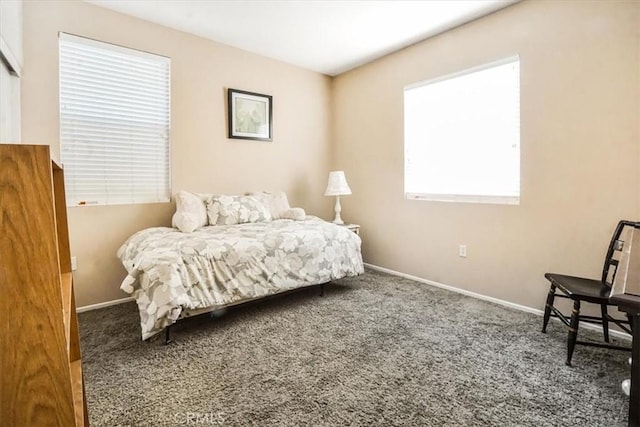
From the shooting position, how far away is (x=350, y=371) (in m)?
1.86

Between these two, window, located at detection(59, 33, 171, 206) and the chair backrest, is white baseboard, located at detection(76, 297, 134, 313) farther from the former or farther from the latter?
the chair backrest

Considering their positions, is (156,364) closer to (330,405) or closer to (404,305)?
(330,405)

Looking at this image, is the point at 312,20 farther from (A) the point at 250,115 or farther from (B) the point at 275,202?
(B) the point at 275,202

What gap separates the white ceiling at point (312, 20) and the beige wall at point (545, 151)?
0.27 metres

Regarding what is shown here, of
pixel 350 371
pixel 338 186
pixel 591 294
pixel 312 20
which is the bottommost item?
pixel 350 371

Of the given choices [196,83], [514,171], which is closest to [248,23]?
[196,83]

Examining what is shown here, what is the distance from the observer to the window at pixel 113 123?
109 inches

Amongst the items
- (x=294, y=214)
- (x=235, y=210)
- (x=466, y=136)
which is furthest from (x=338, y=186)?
(x=466, y=136)

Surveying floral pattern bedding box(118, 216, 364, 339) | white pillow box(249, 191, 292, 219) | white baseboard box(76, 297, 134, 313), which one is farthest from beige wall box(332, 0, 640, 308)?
white baseboard box(76, 297, 134, 313)

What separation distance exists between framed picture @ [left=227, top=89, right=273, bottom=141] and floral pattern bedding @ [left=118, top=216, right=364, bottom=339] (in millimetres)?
1175

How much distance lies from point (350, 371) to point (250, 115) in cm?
302

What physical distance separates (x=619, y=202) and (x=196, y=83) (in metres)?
3.81

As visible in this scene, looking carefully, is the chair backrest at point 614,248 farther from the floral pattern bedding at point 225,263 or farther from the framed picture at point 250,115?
the framed picture at point 250,115

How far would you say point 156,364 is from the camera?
1941mm
